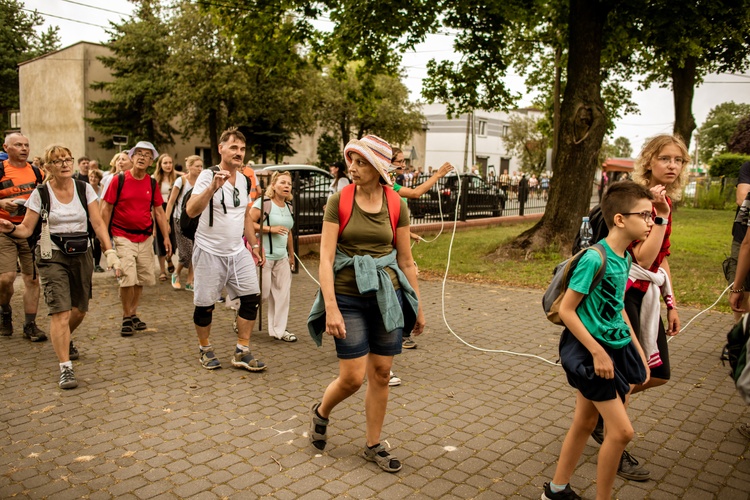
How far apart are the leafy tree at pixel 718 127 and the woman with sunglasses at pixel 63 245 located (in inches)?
3978

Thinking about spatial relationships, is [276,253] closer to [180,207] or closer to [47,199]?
[47,199]

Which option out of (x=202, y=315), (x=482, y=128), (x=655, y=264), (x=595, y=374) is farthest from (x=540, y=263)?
(x=482, y=128)

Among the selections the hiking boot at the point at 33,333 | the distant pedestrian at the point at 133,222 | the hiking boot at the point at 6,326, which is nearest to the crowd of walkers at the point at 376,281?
the hiking boot at the point at 33,333

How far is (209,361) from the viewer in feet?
19.3

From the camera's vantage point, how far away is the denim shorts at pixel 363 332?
3711 mm

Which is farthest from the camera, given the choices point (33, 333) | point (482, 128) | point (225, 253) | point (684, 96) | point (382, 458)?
point (482, 128)

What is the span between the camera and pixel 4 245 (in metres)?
6.54

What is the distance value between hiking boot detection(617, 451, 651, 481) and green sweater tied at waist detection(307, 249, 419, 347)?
1.56m

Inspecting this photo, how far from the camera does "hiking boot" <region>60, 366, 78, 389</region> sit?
207 inches

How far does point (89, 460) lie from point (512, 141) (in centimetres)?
6016

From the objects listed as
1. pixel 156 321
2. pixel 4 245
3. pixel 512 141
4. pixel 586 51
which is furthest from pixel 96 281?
pixel 512 141

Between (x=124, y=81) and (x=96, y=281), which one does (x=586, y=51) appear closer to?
(x=96, y=281)

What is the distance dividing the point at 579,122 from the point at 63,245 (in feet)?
31.7

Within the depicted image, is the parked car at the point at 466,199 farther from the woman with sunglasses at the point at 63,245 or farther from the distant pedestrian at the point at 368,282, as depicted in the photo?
the distant pedestrian at the point at 368,282
